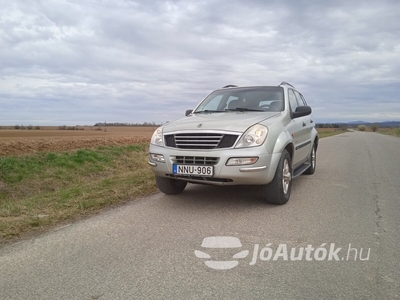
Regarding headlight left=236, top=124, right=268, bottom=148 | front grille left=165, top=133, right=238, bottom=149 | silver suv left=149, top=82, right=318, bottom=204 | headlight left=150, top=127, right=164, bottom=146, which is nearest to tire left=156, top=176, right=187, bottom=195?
silver suv left=149, top=82, right=318, bottom=204

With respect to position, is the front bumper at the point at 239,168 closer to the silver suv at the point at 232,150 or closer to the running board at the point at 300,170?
the silver suv at the point at 232,150

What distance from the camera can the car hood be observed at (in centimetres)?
455

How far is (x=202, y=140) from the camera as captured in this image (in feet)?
14.8

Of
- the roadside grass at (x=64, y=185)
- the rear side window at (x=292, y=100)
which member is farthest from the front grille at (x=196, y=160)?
the rear side window at (x=292, y=100)

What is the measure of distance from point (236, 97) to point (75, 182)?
620cm

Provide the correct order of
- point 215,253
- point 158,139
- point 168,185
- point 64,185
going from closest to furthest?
point 215,253 → point 158,139 → point 168,185 → point 64,185

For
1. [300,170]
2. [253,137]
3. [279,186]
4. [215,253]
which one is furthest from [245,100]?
[215,253]

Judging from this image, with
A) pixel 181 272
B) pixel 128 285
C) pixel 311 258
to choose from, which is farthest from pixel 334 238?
pixel 128 285

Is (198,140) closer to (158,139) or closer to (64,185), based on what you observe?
(158,139)

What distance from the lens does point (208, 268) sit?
2867mm

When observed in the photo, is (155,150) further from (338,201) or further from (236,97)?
(338,201)

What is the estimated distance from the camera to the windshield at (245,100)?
5751mm

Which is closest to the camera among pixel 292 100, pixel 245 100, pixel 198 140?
pixel 198 140

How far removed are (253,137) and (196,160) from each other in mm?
811
